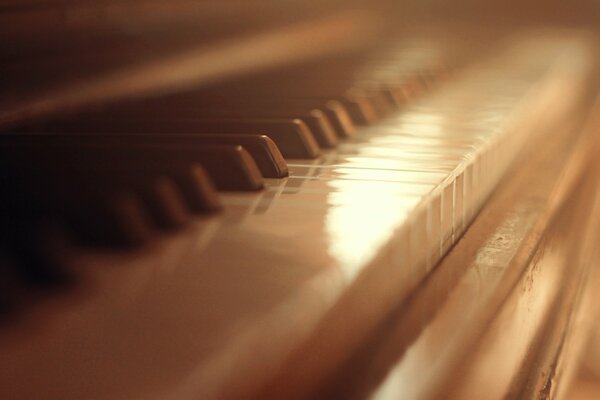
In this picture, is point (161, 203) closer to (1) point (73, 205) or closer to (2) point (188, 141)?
(1) point (73, 205)

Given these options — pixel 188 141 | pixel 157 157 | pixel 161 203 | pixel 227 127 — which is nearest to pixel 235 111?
pixel 227 127

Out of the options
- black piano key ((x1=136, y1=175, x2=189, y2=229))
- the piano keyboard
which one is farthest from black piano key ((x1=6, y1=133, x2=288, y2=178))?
black piano key ((x1=136, y1=175, x2=189, y2=229))

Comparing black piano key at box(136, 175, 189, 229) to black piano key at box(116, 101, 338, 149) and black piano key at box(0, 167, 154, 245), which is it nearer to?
black piano key at box(0, 167, 154, 245)

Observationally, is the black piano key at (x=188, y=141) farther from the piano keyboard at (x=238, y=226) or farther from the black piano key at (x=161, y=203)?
the black piano key at (x=161, y=203)

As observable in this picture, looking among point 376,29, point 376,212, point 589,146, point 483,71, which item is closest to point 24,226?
point 376,212

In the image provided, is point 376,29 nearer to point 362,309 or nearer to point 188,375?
point 362,309

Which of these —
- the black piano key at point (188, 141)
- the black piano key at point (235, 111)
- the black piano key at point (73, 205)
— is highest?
the black piano key at point (73, 205)

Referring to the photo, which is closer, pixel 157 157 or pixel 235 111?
pixel 157 157

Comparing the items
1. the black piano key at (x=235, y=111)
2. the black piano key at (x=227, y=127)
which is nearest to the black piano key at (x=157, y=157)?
the black piano key at (x=227, y=127)

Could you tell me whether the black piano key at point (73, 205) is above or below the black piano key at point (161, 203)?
above
